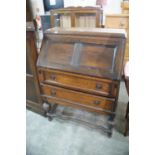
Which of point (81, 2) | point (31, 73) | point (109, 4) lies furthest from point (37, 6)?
point (31, 73)

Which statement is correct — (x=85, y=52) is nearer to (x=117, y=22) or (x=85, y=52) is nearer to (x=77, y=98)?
(x=77, y=98)

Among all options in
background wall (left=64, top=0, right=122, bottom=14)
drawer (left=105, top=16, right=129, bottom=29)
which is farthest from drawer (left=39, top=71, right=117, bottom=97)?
background wall (left=64, top=0, right=122, bottom=14)

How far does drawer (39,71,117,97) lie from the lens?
138cm

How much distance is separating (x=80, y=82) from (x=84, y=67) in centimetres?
16

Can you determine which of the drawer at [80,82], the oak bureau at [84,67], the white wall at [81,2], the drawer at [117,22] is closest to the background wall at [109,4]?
the white wall at [81,2]

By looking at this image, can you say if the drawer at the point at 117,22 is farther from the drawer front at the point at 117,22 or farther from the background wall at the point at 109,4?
the background wall at the point at 109,4

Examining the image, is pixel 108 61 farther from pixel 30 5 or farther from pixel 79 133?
pixel 30 5

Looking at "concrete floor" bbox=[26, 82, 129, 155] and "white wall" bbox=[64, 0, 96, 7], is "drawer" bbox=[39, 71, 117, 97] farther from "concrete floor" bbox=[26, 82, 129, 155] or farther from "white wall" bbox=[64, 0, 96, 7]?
"white wall" bbox=[64, 0, 96, 7]

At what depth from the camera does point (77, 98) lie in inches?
62.5

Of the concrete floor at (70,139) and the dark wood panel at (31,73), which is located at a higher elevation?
the dark wood panel at (31,73)

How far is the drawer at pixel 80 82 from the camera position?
1376mm
